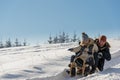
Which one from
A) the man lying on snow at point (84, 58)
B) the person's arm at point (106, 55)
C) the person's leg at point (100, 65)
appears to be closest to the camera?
the man lying on snow at point (84, 58)

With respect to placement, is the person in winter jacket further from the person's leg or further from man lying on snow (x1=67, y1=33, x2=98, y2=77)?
man lying on snow (x1=67, y1=33, x2=98, y2=77)

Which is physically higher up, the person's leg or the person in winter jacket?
the person in winter jacket

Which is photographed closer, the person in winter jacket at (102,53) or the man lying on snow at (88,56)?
the man lying on snow at (88,56)

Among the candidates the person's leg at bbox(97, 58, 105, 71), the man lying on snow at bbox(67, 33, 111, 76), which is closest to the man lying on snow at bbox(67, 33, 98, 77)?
the man lying on snow at bbox(67, 33, 111, 76)

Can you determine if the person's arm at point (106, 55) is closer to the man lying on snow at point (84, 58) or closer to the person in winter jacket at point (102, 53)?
the person in winter jacket at point (102, 53)

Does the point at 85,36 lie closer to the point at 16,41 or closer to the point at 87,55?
the point at 87,55

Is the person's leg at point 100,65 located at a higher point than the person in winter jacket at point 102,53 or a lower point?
lower

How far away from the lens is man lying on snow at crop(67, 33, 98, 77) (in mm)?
11838

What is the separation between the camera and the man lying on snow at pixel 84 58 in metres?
11.8

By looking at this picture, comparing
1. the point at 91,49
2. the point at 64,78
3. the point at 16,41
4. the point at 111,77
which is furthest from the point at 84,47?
the point at 16,41

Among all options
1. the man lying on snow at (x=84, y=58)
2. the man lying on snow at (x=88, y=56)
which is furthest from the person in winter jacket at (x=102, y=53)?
the man lying on snow at (x=84, y=58)

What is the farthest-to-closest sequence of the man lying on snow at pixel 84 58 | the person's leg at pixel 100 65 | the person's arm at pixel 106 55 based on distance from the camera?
the person's arm at pixel 106 55 → the person's leg at pixel 100 65 → the man lying on snow at pixel 84 58

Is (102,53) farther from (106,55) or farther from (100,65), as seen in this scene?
(100,65)

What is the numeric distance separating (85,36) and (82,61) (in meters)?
0.94
